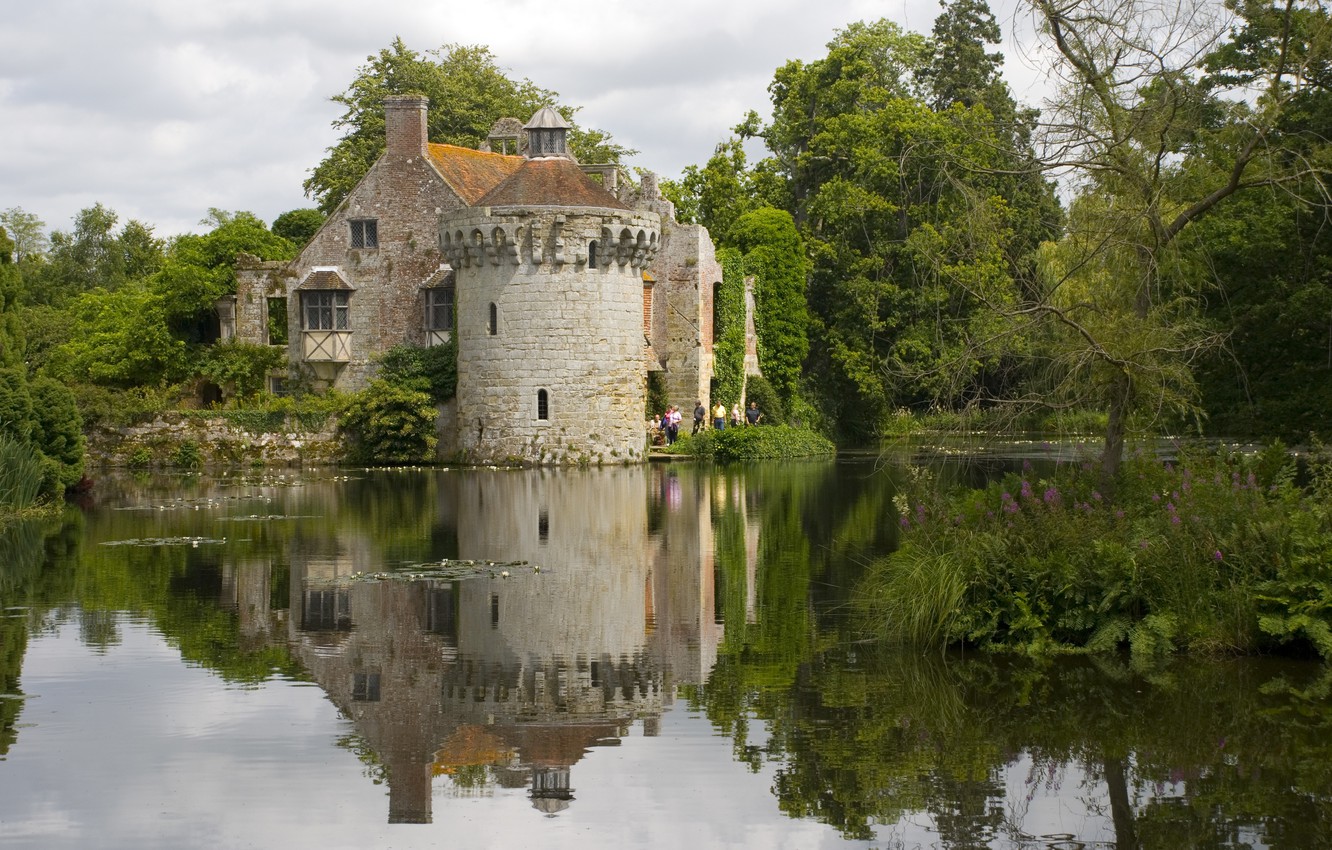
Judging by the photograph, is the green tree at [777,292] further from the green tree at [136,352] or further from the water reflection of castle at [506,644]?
the water reflection of castle at [506,644]

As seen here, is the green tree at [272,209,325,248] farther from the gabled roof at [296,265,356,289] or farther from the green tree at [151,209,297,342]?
the gabled roof at [296,265,356,289]

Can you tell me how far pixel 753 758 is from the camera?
9.62 metres

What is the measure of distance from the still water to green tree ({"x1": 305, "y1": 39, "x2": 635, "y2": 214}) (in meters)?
42.0

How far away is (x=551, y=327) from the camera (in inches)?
1571

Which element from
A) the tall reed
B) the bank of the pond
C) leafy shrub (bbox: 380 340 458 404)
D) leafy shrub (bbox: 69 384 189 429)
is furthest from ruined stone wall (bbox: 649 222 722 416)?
the tall reed

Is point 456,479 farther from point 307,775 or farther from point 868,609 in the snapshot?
point 307,775

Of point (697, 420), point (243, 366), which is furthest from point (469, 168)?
point (697, 420)

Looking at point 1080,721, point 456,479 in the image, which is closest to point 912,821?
point 1080,721

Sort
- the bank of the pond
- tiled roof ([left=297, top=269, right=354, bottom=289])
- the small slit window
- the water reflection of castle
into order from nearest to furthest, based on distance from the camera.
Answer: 1. the water reflection of castle
2. the bank of the pond
3. tiled roof ([left=297, top=269, right=354, bottom=289])
4. the small slit window

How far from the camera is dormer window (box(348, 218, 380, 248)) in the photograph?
45812 millimetres

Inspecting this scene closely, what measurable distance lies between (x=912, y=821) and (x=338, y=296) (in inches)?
1554

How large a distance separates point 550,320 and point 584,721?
29627mm

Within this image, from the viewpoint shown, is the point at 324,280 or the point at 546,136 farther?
the point at 324,280

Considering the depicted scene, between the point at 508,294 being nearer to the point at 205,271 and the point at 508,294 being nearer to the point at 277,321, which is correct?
the point at 277,321
